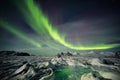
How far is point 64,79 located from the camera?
1199 cm

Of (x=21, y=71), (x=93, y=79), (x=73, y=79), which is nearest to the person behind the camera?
(x=93, y=79)

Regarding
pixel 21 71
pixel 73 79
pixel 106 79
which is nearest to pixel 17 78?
pixel 21 71

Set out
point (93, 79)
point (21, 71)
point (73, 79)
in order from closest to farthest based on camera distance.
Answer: point (93, 79), point (73, 79), point (21, 71)

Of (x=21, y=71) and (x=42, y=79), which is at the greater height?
(x=21, y=71)

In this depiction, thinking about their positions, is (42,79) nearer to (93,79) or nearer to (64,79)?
(64,79)

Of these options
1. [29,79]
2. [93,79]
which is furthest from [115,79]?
[29,79]

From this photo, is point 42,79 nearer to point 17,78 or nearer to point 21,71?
point 17,78

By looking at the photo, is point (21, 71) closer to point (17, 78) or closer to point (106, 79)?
point (17, 78)

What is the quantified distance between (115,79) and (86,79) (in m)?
3.25

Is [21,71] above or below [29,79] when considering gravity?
above

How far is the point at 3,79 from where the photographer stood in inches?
424

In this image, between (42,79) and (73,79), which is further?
(73,79)

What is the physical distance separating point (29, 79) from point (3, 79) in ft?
9.47

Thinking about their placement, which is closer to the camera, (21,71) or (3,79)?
(3,79)
